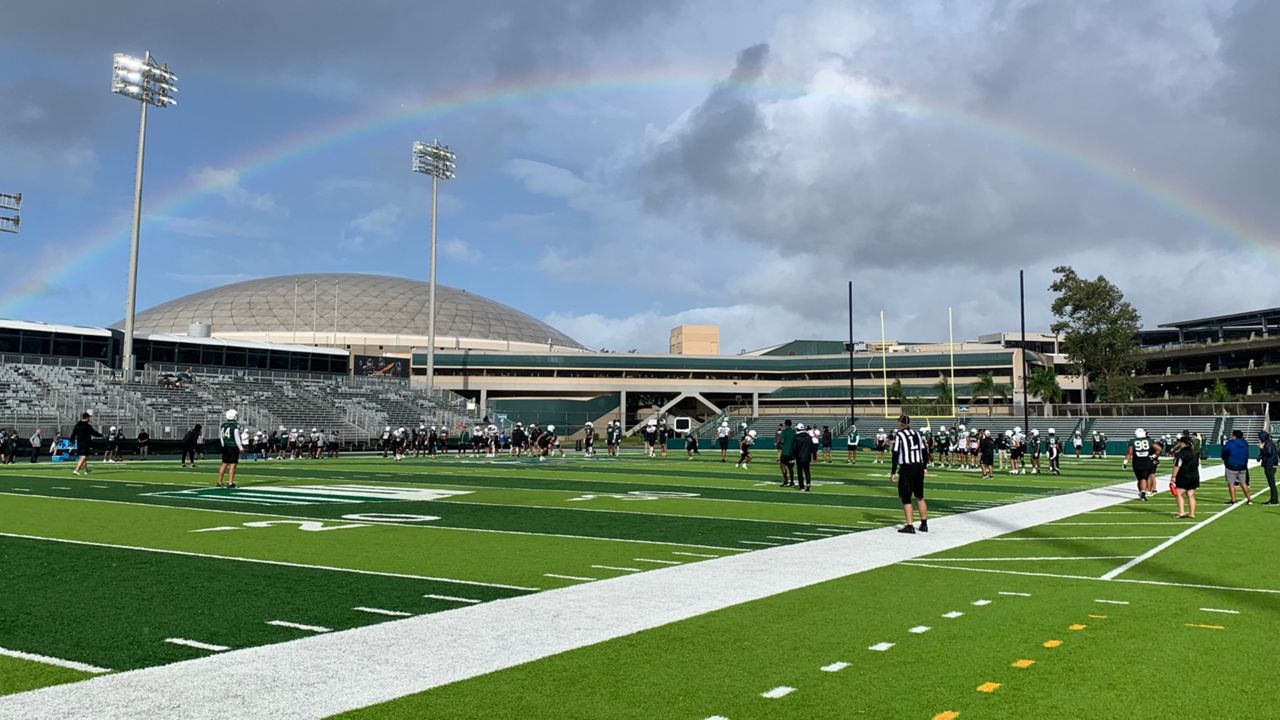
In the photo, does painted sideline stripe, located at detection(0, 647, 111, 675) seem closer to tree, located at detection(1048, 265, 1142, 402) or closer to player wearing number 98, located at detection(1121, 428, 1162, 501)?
player wearing number 98, located at detection(1121, 428, 1162, 501)

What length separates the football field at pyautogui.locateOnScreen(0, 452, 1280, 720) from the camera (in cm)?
531

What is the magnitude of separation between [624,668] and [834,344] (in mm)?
119038

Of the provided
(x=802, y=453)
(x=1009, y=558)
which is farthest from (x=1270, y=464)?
(x=1009, y=558)

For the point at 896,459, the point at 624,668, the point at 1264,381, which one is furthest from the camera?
the point at 1264,381

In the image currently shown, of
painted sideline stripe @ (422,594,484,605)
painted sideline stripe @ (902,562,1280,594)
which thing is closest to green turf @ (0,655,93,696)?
painted sideline stripe @ (422,594,484,605)

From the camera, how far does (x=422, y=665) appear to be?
19.3 feet

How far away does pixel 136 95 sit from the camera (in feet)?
157

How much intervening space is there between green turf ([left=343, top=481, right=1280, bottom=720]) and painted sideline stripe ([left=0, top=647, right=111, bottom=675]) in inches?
74.3

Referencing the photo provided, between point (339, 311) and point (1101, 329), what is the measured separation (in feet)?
305

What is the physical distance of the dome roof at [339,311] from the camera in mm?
127062

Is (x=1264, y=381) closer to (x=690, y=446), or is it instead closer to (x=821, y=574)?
(x=690, y=446)

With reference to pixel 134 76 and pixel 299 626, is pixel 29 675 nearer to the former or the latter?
pixel 299 626

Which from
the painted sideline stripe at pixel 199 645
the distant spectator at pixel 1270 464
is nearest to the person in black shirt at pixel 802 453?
the distant spectator at pixel 1270 464

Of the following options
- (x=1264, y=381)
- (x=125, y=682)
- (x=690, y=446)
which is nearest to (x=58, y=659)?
(x=125, y=682)
